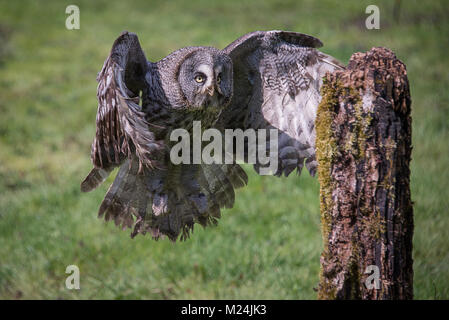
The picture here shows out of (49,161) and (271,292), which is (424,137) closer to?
(271,292)

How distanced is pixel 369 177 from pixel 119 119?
4.61ft

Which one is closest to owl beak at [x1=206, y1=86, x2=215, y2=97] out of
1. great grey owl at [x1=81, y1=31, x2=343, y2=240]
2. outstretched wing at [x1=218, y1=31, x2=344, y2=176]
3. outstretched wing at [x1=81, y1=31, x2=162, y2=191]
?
great grey owl at [x1=81, y1=31, x2=343, y2=240]

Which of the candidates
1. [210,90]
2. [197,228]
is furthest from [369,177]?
[197,228]

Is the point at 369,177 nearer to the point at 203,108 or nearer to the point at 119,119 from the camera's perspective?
the point at 119,119

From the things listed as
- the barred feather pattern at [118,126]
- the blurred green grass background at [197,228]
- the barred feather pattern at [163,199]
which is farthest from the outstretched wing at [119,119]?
the blurred green grass background at [197,228]

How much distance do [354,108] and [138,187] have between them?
2024 millimetres

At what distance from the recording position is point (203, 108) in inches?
143

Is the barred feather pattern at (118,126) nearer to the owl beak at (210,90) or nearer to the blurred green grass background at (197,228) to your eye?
the owl beak at (210,90)

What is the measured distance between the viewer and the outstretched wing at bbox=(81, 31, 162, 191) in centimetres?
281

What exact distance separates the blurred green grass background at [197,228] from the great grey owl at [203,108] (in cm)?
89

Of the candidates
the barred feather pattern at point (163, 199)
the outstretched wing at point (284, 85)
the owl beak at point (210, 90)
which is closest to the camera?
the owl beak at point (210, 90)

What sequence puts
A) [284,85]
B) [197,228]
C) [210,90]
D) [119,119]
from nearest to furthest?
[119,119], [210,90], [284,85], [197,228]

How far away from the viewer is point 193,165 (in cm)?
391

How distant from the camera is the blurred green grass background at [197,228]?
4660mm
